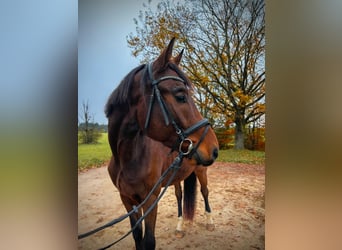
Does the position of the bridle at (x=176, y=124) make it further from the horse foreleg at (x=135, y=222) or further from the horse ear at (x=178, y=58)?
the horse foreleg at (x=135, y=222)

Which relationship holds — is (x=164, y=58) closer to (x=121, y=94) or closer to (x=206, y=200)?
(x=121, y=94)

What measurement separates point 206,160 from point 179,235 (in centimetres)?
39

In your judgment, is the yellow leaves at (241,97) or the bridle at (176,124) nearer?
the bridle at (176,124)

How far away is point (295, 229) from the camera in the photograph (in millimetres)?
1462

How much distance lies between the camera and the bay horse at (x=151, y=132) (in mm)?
1291

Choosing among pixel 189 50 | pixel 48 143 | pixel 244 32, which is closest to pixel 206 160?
pixel 189 50

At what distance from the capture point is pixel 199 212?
1391 millimetres

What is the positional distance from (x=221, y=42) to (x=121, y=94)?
0.54m

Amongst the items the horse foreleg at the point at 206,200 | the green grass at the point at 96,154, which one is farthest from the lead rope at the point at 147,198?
the green grass at the point at 96,154

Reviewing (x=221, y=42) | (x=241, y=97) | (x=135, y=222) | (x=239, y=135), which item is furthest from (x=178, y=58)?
(x=135, y=222)

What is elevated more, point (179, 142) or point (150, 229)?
point (179, 142)

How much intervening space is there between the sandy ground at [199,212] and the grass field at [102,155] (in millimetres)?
29

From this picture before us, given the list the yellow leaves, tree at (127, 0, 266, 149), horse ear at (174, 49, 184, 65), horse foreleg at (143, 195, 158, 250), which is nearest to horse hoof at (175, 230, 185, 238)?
horse foreleg at (143, 195, 158, 250)

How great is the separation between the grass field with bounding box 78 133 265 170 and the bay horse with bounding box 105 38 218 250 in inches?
1.4
